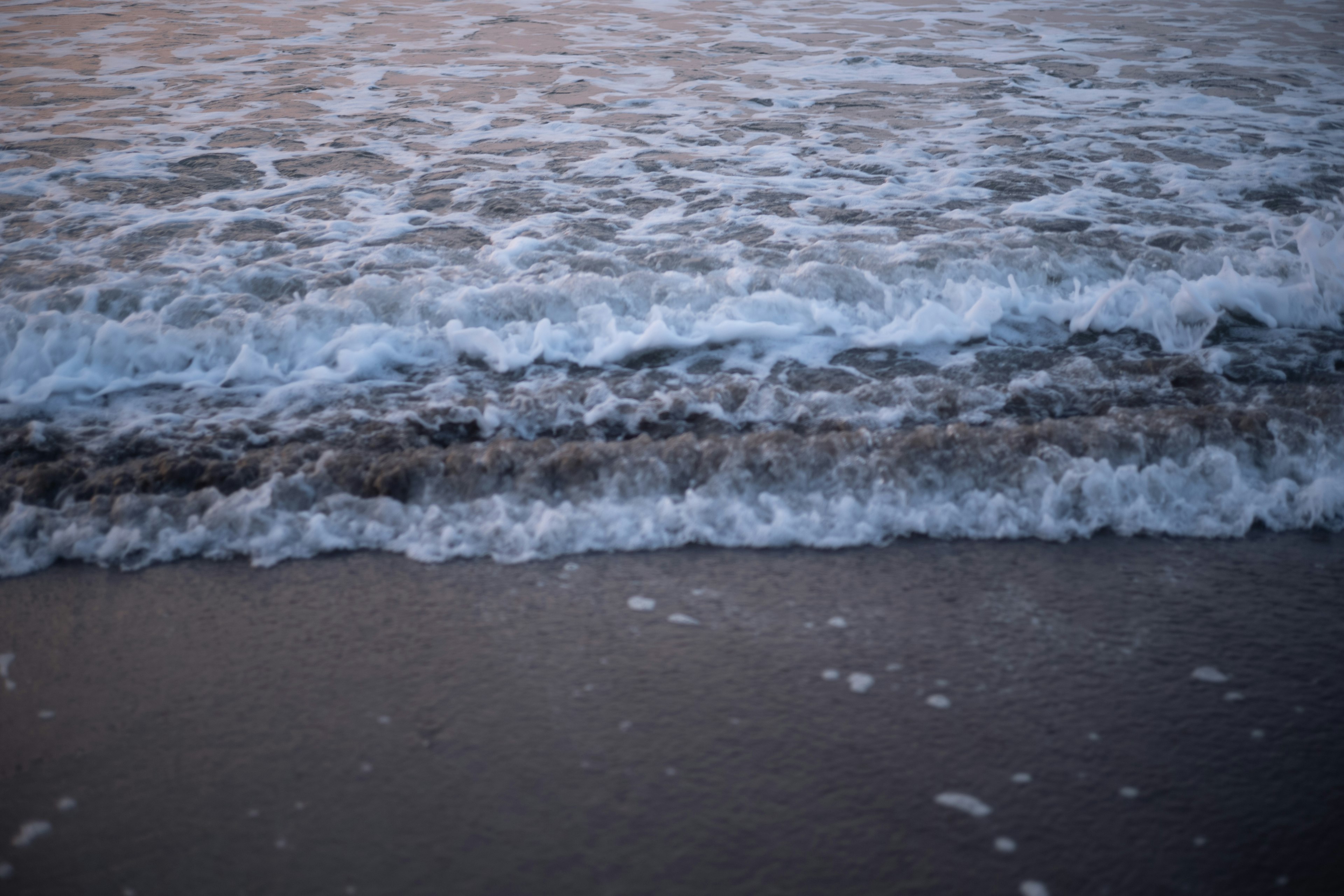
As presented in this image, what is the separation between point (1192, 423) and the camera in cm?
305

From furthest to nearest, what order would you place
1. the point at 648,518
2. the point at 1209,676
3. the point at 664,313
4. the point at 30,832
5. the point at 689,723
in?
the point at 664,313 → the point at 648,518 → the point at 1209,676 → the point at 689,723 → the point at 30,832

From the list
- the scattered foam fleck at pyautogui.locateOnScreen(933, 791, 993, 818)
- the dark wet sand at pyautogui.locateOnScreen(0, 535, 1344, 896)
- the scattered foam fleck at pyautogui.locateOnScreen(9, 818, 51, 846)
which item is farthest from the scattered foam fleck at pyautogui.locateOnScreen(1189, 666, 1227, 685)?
the scattered foam fleck at pyautogui.locateOnScreen(9, 818, 51, 846)

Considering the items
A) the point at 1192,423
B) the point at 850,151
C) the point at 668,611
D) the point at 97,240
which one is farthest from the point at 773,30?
the point at 668,611

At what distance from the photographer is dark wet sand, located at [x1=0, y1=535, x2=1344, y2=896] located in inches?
68.6

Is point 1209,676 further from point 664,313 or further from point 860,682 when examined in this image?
point 664,313

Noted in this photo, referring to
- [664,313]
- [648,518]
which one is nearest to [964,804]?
[648,518]

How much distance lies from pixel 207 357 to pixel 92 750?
2.16m

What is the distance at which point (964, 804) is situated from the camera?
1.84 m

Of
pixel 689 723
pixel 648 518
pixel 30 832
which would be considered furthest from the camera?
pixel 648 518

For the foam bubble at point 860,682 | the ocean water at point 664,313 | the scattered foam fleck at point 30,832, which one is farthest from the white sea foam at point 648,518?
the scattered foam fleck at point 30,832

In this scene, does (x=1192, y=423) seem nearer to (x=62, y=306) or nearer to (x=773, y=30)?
(x=62, y=306)

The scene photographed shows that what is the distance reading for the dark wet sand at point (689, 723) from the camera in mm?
1742

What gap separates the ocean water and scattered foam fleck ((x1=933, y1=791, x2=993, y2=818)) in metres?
0.98

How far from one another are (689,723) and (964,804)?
0.60 meters
